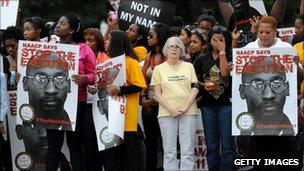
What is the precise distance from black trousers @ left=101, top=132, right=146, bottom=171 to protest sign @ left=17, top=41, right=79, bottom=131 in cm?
68

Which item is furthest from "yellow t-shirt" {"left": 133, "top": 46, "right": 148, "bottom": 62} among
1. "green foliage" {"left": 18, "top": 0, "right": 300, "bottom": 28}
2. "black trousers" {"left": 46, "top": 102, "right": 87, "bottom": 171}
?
"green foliage" {"left": 18, "top": 0, "right": 300, "bottom": 28}

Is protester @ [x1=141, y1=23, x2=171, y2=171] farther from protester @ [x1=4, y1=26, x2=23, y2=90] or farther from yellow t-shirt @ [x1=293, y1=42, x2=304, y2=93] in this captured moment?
yellow t-shirt @ [x1=293, y1=42, x2=304, y2=93]

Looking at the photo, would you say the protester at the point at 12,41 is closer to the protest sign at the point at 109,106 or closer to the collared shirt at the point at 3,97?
the collared shirt at the point at 3,97

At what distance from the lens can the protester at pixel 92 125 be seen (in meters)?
15.2

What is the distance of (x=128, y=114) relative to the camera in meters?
14.7

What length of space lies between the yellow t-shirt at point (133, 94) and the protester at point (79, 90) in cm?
53

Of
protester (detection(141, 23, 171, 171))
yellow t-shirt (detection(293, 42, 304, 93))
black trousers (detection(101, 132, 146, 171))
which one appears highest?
yellow t-shirt (detection(293, 42, 304, 93))

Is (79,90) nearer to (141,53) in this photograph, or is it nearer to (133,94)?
(133,94)

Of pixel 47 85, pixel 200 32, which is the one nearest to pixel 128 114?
pixel 47 85

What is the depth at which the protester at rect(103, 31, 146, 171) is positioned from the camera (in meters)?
14.7

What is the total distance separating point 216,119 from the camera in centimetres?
1539

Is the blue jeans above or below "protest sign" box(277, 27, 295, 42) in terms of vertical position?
below

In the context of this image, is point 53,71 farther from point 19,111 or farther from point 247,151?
point 247,151

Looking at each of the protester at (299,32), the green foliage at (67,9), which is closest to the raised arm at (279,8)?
the protester at (299,32)
